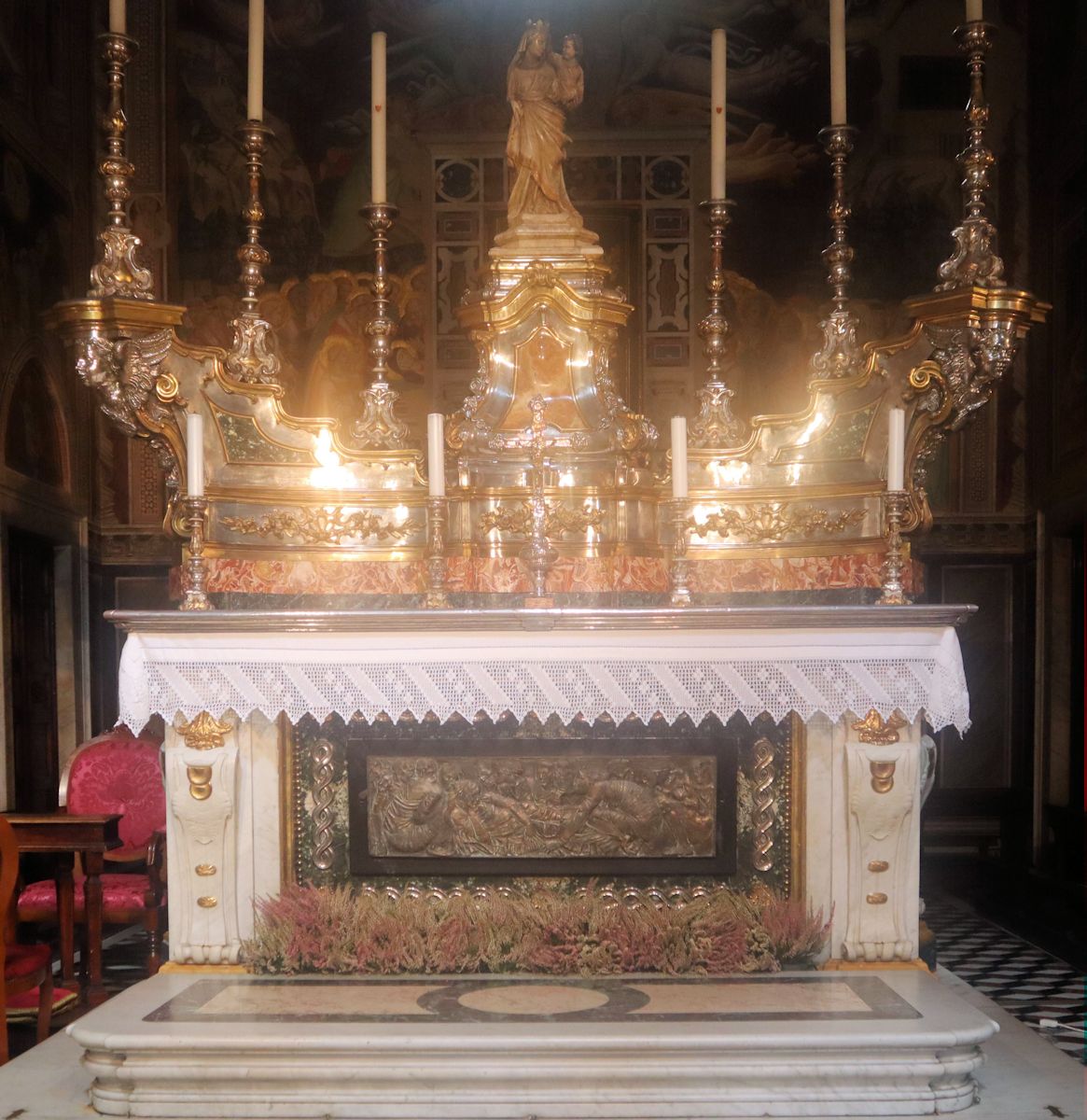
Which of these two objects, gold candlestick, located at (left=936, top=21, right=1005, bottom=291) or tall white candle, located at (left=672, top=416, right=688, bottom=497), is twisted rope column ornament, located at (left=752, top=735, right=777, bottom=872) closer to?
tall white candle, located at (left=672, top=416, right=688, bottom=497)

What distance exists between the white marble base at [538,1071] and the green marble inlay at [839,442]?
222cm

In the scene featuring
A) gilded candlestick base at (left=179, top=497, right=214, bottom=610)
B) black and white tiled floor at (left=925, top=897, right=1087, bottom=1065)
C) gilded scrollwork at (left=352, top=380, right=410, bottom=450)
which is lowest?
black and white tiled floor at (left=925, top=897, right=1087, bottom=1065)

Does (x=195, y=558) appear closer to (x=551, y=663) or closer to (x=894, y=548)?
(x=551, y=663)

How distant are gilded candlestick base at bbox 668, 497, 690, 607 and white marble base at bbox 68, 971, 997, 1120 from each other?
1445 mm

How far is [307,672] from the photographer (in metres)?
5.23

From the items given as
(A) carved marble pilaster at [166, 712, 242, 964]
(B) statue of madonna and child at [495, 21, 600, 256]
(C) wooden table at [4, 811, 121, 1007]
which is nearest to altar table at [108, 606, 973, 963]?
(A) carved marble pilaster at [166, 712, 242, 964]

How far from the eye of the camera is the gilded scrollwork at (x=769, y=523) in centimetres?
→ 585

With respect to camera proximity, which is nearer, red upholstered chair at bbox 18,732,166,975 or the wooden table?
the wooden table

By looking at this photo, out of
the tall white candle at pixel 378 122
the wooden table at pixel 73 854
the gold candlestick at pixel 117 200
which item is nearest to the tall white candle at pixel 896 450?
the tall white candle at pixel 378 122

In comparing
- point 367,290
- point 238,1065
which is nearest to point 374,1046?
point 238,1065

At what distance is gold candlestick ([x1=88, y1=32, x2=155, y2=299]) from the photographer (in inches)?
220

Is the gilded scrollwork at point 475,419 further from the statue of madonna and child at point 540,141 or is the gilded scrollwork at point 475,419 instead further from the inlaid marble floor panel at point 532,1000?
the inlaid marble floor panel at point 532,1000

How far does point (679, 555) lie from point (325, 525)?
148cm

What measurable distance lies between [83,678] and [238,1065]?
580cm
